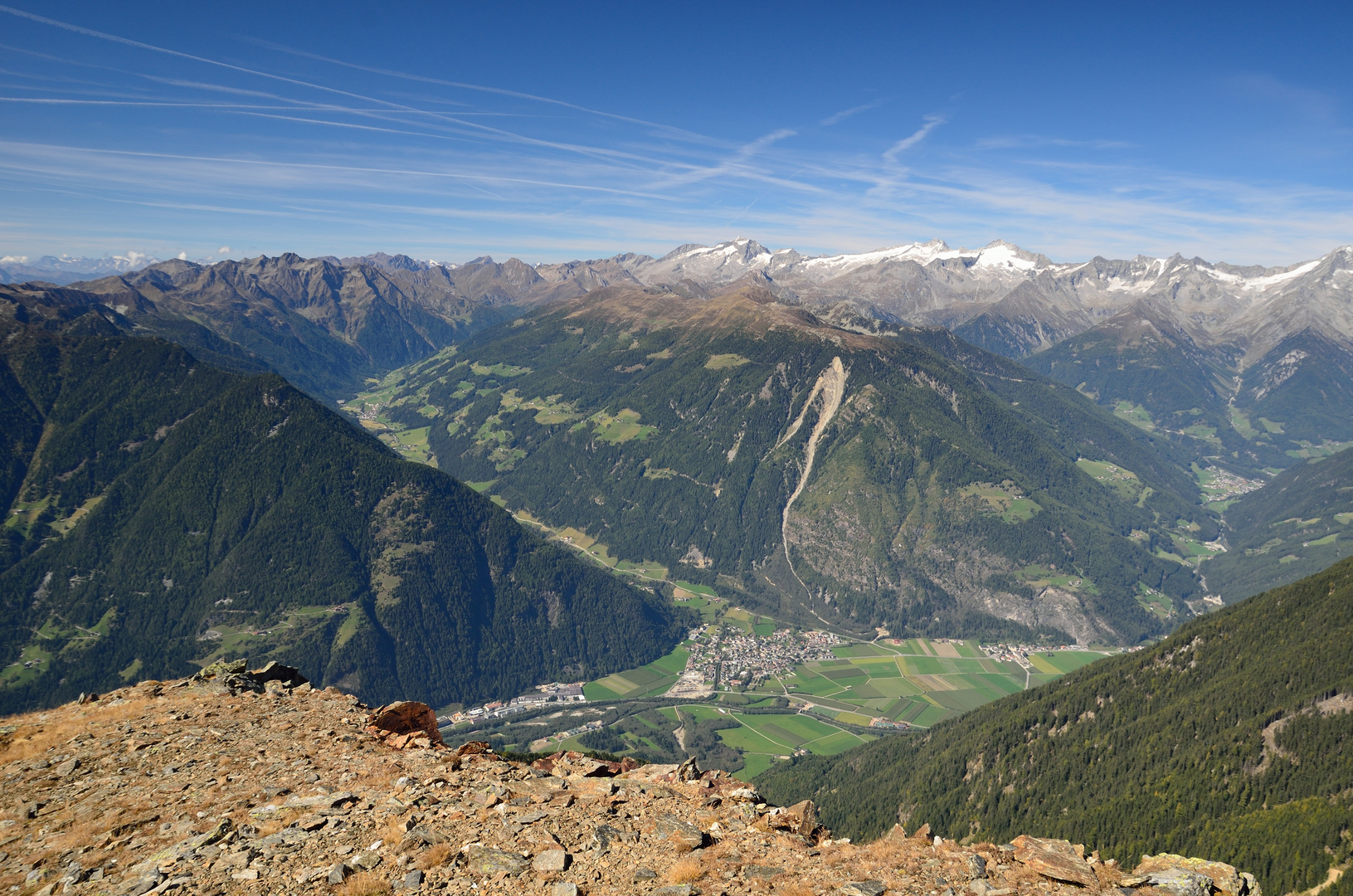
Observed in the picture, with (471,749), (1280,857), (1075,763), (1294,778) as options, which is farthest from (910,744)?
(471,749)

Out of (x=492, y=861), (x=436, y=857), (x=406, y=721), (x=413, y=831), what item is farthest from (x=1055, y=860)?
(x=406, y=721)

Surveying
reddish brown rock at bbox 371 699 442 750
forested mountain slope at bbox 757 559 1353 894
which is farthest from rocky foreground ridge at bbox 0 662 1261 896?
forested mountain slope at bbox 757 559 1353 894

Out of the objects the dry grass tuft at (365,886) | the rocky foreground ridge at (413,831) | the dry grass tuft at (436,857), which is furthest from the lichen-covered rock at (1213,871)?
the dry grass tuft at (365,886)

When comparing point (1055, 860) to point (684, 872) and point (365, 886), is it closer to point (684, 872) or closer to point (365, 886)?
point (684, 872)

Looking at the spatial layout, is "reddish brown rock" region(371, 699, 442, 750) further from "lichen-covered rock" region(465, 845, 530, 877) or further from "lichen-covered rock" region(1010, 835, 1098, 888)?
"lichen-covered rock" region(1010, 835, 1098, 888)

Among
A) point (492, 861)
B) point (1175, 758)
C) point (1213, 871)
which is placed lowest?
point (1175, 758)

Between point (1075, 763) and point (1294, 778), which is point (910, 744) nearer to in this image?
point (1075, 763)

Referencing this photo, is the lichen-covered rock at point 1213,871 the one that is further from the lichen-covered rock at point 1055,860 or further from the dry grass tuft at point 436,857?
the dry grass tuft at point 436,857
